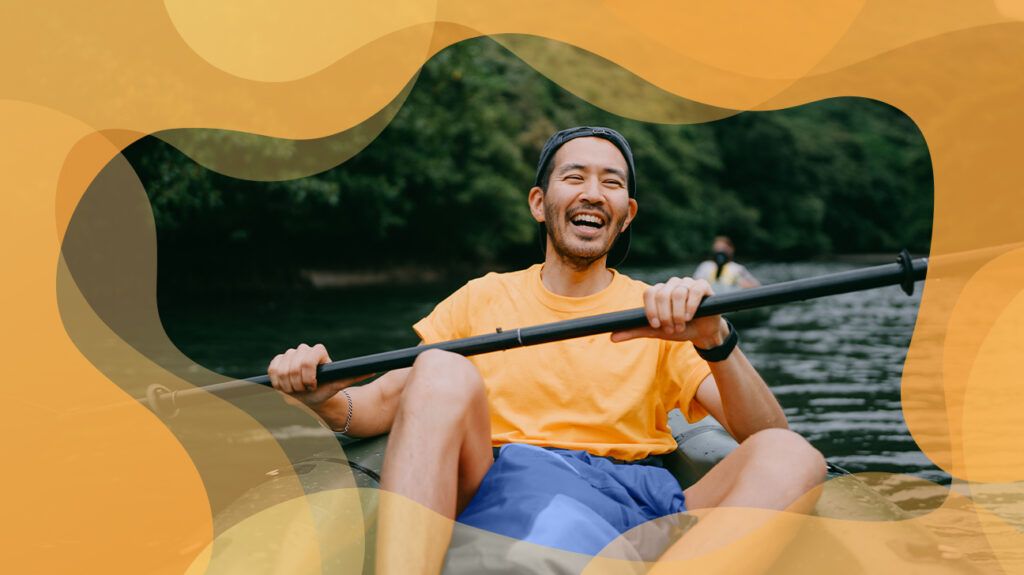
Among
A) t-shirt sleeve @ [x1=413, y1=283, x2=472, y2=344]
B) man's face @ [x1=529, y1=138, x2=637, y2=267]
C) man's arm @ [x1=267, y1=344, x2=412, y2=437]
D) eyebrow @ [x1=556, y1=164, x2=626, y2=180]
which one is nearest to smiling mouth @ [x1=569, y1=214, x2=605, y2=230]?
man's face @ [x1=529, y1=138, x2=637, y2=267]

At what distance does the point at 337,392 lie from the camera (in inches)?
78.8

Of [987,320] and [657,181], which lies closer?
[987,320]

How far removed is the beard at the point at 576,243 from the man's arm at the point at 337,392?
1.58ft

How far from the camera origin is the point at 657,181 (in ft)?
93.2

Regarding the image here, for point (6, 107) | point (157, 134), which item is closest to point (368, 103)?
point (157, 134)

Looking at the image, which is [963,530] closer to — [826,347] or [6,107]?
[826,347]

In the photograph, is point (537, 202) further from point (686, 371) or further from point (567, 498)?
point (567, 498)

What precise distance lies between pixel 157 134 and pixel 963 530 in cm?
952

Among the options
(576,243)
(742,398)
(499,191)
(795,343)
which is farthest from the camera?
(499,191)

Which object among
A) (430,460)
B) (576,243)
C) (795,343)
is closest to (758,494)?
(430,460)

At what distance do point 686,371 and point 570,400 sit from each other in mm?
277

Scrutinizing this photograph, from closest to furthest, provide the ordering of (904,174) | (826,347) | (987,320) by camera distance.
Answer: (826,347) → (987,320) → (904,174)
